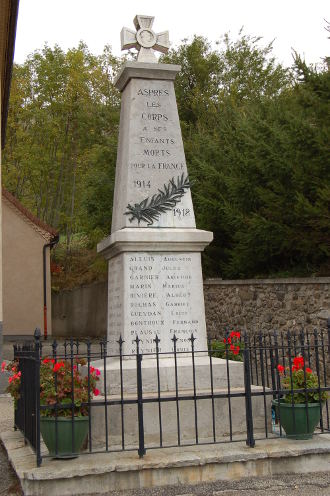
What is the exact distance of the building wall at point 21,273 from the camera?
80.7 feet

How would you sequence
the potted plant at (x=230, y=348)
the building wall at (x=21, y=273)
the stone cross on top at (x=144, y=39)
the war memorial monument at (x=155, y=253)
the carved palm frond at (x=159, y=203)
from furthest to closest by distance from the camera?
the building wall at (x=21, y=273), the stone cross on top at (x=144, y=39), the carved palm frond at (x=159, y=203), the war memorial monument at (x=155, y=253), the potted plant at (x=230, y=348)

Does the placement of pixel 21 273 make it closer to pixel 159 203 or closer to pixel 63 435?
pixel 159 203

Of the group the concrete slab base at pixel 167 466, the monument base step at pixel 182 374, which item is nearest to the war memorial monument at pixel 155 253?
the monument base step at pixel 182 374

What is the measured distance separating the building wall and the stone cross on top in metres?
17.9

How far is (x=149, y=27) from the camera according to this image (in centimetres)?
792

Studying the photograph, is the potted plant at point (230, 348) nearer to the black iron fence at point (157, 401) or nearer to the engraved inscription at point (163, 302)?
the black iron fence at point (157, 401)

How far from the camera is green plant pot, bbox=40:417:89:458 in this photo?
216 inches

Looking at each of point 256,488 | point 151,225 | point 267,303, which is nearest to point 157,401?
point 256,488

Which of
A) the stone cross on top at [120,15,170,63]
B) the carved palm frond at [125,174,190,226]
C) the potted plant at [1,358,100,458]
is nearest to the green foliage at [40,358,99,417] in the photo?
the potted plant at [1,358,100,458]

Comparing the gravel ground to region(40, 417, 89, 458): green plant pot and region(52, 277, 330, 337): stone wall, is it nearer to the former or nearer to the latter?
region(40, 417, 89, 458): green plant pot

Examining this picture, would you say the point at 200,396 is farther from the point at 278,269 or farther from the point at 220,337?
the point at 220,337

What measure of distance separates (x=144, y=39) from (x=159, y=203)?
2.19 m

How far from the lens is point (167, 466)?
5.38m

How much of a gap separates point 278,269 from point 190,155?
668 centimetres
